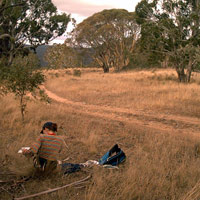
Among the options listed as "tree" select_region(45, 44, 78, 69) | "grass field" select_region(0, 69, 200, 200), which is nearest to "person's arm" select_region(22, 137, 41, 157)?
"grass field" select_region(0, 69, 200, 200)

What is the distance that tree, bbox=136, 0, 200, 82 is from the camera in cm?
1540

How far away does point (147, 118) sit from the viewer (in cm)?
866

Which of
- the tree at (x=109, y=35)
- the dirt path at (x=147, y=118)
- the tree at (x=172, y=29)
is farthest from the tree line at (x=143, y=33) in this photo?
the tree at (x=109, y=35)

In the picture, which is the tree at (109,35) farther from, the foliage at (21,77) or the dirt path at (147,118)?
the foliage at (21,77)

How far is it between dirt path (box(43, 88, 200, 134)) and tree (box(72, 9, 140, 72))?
22497 mm

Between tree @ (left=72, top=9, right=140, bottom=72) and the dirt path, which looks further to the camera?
tree @ (left=72, top=9, right=140, bottom=72)

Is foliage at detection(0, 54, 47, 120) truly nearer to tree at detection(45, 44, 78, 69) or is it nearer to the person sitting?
the person sitting

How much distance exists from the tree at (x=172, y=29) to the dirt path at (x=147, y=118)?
24.7 ft

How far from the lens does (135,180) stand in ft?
11.6

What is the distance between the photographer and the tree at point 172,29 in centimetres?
1540

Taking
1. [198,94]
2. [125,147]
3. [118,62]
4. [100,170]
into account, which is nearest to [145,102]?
[198,94]

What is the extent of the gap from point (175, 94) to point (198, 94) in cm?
114

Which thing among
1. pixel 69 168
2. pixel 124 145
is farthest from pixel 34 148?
pixel 124 145

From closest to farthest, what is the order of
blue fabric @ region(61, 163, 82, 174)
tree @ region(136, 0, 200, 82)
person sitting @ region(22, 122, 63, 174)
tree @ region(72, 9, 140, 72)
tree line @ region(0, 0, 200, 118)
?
person sitting @ region(22, 122, 63, 174) → blue fabric @ region(61, 163, 82, 174) → tree line @ region(0, 0, 200, 118) → tree @ region(136, 0, 200, 82) → tree @ region(72, 9, 140, 72)
